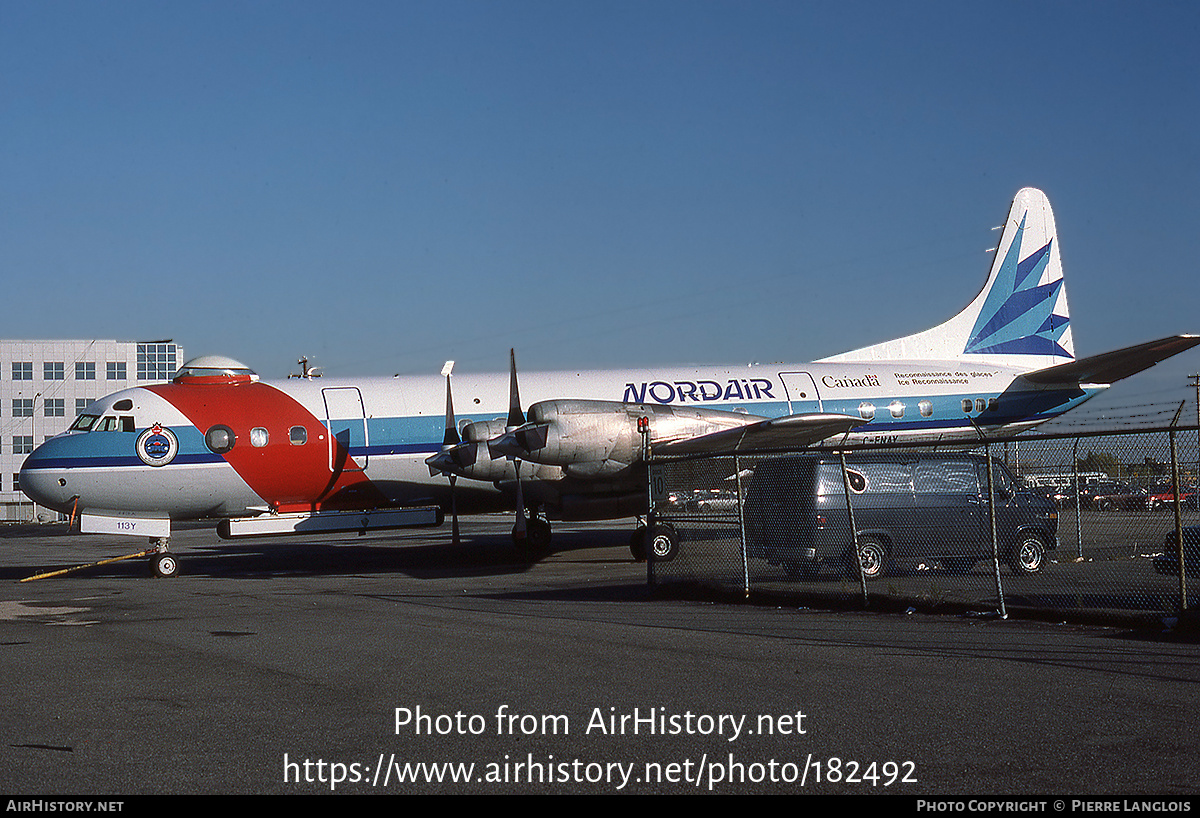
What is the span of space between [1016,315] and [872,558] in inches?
644

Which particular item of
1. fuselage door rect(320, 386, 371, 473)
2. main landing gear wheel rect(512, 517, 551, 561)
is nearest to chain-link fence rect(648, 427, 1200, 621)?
main landing gear wheel rect(512, 517, 551, 561)

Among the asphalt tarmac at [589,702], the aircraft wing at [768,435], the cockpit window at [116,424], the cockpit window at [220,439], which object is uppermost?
the cockpit window at [116,424]

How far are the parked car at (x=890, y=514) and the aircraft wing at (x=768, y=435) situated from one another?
398 centimetres

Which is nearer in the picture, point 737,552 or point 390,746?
point 390,746

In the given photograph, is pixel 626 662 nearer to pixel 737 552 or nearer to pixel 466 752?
pixel 466 752

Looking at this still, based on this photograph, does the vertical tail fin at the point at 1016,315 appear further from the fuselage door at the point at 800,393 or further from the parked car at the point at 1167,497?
the parked car at the point at 1167,497

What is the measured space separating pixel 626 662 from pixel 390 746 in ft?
10.6

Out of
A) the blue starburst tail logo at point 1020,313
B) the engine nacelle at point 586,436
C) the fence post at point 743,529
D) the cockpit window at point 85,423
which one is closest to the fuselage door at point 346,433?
the engine nacelle at point 586,436

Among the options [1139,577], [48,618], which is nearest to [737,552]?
[1139,577]

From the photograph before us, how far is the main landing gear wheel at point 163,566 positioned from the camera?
2120 centimetres

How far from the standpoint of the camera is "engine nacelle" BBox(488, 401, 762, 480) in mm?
19984

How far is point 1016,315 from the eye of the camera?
92.4 feet

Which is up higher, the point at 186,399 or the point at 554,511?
the point at 186,399

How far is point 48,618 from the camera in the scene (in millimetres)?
14375
